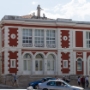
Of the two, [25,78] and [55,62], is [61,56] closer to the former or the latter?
[55,62]

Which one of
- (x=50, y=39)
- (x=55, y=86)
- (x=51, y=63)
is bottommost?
(x=55, y=86)

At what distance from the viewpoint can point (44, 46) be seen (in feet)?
192

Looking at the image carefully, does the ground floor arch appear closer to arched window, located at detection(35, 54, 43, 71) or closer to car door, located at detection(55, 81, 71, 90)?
arched window, located at detection(35, 54, 43, 71)

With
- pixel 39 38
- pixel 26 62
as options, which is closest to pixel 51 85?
pixel 26 62

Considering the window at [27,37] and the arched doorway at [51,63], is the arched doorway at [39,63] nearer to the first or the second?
the arched doorway at [51,63]

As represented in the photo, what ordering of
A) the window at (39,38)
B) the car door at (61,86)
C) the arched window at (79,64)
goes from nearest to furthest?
the car door at (61,86) < the window at (39,38) < the arched window at (79,64)

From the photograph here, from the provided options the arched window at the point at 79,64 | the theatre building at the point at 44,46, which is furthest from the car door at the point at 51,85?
the arched window at the point at 79,64

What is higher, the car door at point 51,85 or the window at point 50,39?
the window at point 50,39

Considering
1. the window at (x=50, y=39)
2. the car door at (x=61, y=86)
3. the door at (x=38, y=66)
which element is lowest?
the car door at (x=61, y=86)

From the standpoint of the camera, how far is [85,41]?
61.0 metres

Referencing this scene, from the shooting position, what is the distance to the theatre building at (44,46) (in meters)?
56.9

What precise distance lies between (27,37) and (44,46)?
9.40 feet

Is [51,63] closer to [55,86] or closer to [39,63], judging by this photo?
[39,63]

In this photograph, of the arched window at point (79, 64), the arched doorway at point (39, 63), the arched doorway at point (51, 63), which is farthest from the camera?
the arched window at point (79, 64)
